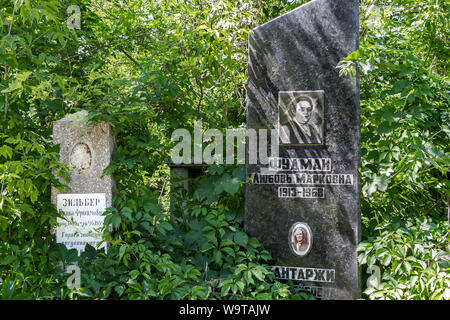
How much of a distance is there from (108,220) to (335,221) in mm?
1856

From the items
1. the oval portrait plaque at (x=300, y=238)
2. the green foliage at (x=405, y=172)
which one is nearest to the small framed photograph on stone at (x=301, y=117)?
the green foliage at (x=405, y=172)

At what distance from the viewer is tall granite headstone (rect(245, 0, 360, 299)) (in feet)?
11.4

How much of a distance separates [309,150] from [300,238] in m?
0.76

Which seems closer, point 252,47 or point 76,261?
point 76,261

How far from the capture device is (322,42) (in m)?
3.64

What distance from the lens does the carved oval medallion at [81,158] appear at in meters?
3.89

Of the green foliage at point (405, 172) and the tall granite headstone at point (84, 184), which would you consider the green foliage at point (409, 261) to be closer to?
the green foliage at point (405, 172)

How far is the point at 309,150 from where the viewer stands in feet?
11.9

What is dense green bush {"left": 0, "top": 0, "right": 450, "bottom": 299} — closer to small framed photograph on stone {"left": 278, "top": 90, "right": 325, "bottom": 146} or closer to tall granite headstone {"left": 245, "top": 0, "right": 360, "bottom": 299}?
tall granite headstone {"left": 245, "top": 0, "right": 360, "bottom": 299}

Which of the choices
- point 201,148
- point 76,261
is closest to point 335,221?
point 201,148

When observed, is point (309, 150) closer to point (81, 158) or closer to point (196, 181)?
point (196, 181)

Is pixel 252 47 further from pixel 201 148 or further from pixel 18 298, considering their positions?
pixel 18 298

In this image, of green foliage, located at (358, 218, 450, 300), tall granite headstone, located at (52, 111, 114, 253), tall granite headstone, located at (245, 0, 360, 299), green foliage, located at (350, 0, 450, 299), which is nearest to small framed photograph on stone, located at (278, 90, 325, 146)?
tall granite headstone, located at (245, 0, 360, 299)

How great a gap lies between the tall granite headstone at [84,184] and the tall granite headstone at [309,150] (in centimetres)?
133
